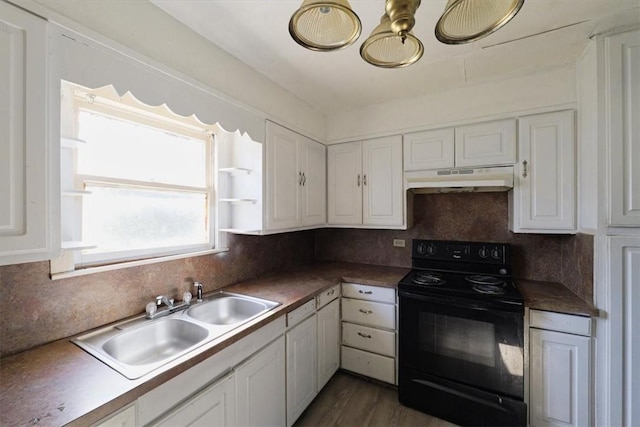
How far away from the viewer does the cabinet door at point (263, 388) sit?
4.40 ft

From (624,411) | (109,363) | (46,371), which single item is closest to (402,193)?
(624,411)

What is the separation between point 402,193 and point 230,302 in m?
1.63

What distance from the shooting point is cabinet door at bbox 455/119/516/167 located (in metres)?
2.00

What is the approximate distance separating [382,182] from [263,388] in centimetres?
182

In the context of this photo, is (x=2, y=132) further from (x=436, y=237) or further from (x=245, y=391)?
(x=436, y=237)

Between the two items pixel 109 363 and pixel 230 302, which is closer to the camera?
pixel 109 363

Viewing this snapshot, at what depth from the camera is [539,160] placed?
190cm

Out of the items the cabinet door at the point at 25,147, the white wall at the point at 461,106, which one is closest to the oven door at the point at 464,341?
the white wall at the point at 461,106

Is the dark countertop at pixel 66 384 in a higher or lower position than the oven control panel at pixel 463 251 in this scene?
lower

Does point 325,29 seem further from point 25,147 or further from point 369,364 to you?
point 369,364

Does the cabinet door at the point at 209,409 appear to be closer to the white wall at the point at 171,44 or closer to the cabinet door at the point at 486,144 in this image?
the white wall at the point at 171,44

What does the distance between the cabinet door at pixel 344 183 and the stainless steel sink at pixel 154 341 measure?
5.22 feet

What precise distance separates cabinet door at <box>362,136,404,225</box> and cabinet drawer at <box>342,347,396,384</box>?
3.67 ft

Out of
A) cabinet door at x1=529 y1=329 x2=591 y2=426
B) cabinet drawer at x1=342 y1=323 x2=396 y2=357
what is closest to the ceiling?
cabinet door at x1=529 y1=329 x2=591 y2=426
